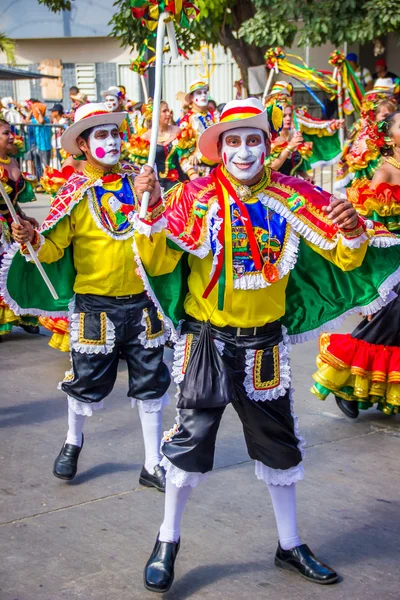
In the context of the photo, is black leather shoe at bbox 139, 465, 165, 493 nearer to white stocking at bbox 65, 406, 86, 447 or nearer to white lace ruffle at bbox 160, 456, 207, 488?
white stocking at bbox 65, 406, 86, 447

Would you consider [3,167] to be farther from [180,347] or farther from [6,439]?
[180,347]

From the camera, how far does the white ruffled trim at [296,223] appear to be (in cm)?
381

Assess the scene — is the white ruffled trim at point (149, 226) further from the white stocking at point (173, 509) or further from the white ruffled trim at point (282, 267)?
the white stocking at point (173, 509)

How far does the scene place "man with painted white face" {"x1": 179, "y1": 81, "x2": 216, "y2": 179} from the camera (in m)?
11.1

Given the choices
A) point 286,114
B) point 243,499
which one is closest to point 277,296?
point 243,499

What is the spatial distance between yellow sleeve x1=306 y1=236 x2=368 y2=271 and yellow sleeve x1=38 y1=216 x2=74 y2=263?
5.15 ft

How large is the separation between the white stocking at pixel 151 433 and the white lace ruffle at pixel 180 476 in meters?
1.09

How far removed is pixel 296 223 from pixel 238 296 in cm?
39

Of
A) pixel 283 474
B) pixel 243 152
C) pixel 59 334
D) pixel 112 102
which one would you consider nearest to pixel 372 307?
pixel 283 474

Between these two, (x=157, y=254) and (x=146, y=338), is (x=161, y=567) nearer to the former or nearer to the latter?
(x=157, y=254)

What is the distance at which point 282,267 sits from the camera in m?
3.83

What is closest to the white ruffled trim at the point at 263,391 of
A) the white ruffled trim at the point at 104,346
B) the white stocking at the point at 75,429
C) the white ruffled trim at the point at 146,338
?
the white ruffled trim at the point at 146,338

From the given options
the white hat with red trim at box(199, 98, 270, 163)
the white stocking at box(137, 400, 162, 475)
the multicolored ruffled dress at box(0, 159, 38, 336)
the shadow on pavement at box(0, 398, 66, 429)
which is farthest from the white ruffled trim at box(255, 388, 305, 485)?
the multicolored ruffled dress at box(0, 159, 38, 336)

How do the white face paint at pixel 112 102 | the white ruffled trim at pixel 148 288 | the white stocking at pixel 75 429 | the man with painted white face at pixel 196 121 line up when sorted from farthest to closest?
the man with painted white face at pixel 196 121, the white face paint at pixel 112 102, the white stocking at pixel 75 429, the white ruffled trim at pixel 148 288
